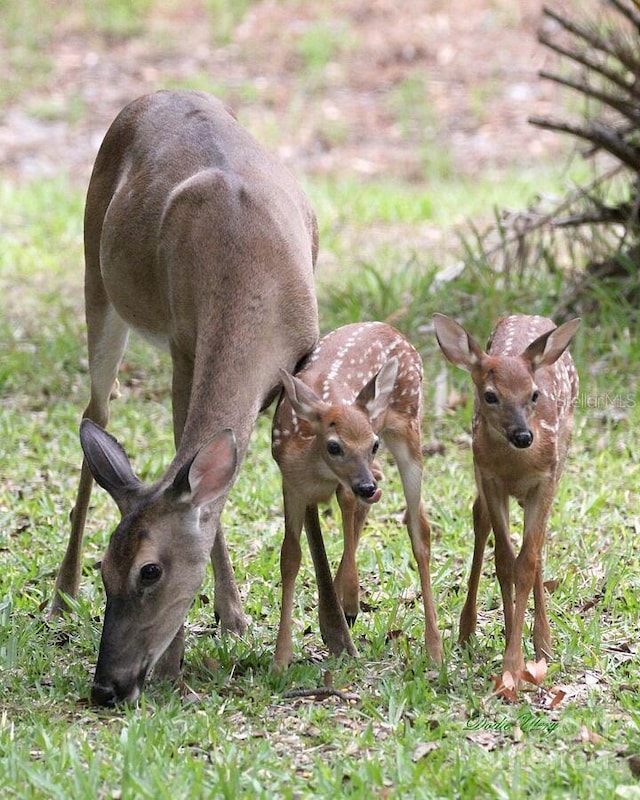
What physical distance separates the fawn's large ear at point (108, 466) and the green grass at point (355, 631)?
27.6 inches

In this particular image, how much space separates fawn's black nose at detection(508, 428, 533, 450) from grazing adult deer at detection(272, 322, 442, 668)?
18.2 inches

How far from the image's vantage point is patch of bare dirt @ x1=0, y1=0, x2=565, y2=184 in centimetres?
1477

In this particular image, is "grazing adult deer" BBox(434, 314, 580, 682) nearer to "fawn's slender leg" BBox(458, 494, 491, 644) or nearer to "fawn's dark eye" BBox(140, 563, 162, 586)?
"fawn's slender leg" BBox(458, 494, 491, 644)

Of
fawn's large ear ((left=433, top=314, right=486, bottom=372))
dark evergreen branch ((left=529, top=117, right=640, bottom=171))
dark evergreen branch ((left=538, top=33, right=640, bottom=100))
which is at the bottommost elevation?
fawn's large ear ((left=433, top=314, right=486, bottom=372))

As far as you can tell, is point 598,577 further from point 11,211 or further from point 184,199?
point 11,211

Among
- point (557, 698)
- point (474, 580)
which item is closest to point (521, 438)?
point (474, 580)

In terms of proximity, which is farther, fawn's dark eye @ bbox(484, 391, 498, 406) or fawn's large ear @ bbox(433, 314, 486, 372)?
fawn's large ear @ bbox(433, 314, 486, 372)

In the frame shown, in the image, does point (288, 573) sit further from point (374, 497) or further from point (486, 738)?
point (486, 738)

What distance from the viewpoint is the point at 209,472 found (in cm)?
474

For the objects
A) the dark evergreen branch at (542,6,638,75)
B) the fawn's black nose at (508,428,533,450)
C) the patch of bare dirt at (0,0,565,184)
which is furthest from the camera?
the patch of bare dirt at (0,0,565,184)

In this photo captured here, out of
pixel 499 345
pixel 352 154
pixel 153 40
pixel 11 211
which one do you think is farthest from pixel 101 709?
pixel 153 40

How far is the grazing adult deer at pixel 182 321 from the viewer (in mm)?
4672

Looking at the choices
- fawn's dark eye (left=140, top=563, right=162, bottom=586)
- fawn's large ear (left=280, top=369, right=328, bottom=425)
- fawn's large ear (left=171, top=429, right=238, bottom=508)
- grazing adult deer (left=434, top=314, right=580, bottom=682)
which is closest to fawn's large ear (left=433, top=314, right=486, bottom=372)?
grazing adult deer (left=434, top=314, right=580, bottom=682)

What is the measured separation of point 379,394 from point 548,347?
64 cm
